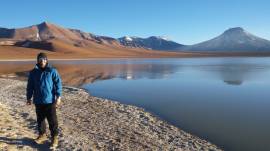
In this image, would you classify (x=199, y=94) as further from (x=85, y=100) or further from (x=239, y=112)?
(x=85, y=100)

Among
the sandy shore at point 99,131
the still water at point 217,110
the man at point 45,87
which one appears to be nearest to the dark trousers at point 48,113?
the man at point 45,87

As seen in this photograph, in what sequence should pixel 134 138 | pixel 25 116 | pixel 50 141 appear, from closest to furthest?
pixel 50 141 < pixel 134 138 < pixel 25 116

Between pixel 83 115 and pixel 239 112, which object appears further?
pixel 239 112

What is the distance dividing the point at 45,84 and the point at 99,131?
300 centimetres

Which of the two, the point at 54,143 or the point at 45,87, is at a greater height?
the point at 45,87

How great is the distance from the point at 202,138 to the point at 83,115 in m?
4.21

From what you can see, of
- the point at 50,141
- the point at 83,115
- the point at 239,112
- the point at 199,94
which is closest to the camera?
the point at 50,141

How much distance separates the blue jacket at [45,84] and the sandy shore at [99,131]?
1.16 m

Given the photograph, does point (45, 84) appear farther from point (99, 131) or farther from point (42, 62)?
point (99, 131)

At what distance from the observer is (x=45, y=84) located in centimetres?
726

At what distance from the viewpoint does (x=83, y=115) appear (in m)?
12.2

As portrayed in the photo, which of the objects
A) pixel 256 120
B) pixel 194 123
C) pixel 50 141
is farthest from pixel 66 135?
pixel 256 120

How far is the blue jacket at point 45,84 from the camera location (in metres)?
7.25

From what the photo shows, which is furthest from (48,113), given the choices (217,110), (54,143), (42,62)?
(217,110)
